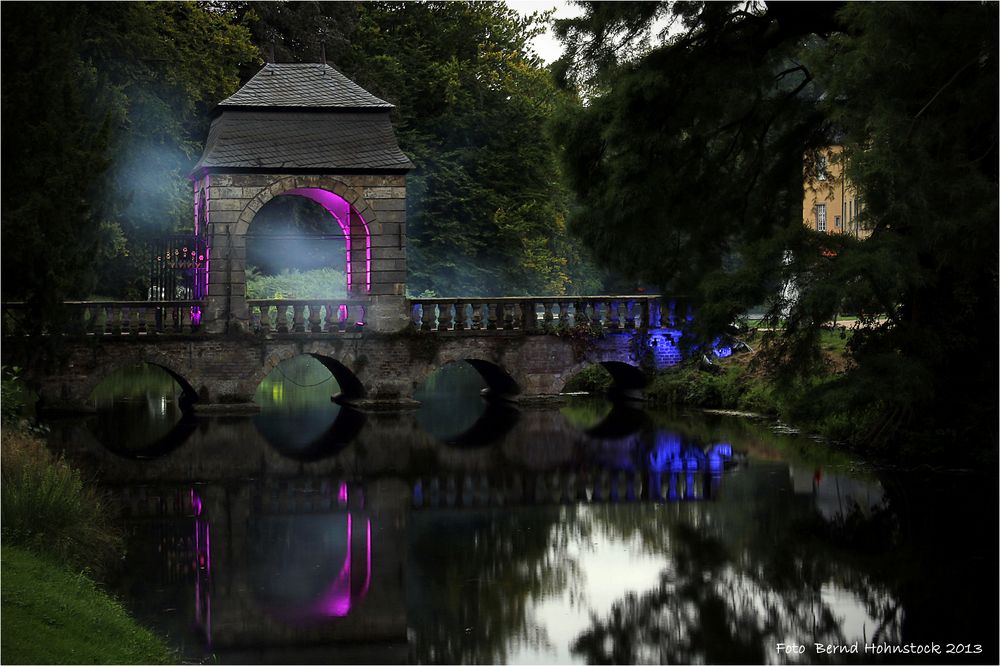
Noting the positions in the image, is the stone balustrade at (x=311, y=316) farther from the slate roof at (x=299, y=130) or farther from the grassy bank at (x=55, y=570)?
the grassy bank at (x=55, y=570)

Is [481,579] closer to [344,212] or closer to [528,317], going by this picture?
[528,317]

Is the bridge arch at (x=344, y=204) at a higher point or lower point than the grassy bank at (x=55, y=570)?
higher

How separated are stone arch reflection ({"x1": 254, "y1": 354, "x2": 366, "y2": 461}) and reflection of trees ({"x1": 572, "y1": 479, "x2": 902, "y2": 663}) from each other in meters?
7.04

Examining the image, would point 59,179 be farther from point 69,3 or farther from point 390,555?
point 390,555

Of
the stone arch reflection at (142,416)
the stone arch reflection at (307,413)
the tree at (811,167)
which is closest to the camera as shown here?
the tree at (811,167)

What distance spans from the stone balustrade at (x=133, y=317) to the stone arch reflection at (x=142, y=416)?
942mm

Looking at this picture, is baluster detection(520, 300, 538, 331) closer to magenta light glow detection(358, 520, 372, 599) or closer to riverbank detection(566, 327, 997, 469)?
riverbank detection(566, 327, 997, 469)

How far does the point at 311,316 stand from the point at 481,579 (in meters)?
12.8

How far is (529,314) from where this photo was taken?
25297 millimetres

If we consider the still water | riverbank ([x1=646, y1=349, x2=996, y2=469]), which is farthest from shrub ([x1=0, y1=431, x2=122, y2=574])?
riverbank ([x1=646, y1=349, x2=996, y2=469])

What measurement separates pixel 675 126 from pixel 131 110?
12498 mm

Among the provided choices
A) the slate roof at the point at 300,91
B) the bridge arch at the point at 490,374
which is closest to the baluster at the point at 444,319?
the bridge arch at the point at 490,374

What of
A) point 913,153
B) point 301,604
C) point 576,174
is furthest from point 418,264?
point 301,604

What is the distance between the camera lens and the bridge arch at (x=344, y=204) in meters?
24.0
